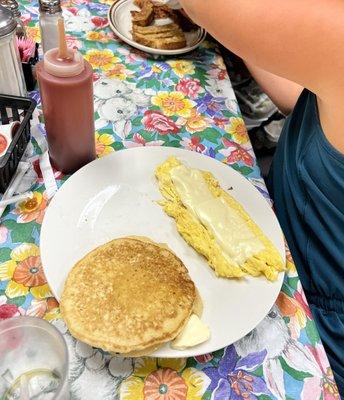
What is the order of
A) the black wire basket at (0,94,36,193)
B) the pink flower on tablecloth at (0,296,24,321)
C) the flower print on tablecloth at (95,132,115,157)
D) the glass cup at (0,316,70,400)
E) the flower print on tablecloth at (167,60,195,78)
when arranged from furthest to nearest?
the flower print on tablecloth at (167,60,195,78) → the flower print on tablecloth at (95,132,115,157) → the black wire basket at (0,94,36,193) → the pink flower on tablecloth at (0,296,24,321) → the glass cup at (0,316,70,400)

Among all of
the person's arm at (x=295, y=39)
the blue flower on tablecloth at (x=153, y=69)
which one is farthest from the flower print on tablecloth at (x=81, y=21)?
the person's arm at (x=295, y=39)

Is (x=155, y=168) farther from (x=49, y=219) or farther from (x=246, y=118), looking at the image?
(x=246, y=118)

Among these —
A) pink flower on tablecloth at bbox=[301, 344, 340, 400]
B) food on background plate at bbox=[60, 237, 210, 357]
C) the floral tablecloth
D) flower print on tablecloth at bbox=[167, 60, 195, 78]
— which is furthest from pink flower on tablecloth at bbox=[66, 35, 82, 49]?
pink flower on tablecloth at bbox=[301, 344, 340, 400]

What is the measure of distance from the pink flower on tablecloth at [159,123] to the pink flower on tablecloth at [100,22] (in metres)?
0.39

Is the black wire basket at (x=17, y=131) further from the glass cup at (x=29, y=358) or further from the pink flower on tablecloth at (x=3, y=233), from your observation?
the glass cup at (x=29, y=358)

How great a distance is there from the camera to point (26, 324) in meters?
0.57

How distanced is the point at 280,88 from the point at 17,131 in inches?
25.4

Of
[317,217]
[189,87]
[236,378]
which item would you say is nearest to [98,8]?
[189,87]

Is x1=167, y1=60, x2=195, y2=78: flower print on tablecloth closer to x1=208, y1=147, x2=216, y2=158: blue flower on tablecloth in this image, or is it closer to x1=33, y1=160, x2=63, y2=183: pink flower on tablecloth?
x1=208, y1=147, x2=216, y2=158: blue flower on tablecloth

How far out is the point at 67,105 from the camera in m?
0.79

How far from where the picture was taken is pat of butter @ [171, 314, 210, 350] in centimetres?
61

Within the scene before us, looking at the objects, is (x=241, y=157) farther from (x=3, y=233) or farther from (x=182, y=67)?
(x=3, y=233)

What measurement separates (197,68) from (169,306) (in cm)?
76

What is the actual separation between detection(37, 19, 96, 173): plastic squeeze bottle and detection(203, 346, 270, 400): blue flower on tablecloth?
17.6 inches
